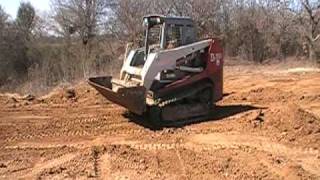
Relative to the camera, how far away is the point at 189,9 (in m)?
29.6

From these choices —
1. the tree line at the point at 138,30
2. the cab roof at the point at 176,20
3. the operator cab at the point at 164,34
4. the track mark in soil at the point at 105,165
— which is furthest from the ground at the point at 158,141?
the tree line at the point at 138,30

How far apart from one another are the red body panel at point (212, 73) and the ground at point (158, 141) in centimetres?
63

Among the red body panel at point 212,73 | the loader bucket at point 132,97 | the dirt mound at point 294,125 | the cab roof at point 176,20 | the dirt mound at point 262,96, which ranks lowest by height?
the dirt mound at point 294,125

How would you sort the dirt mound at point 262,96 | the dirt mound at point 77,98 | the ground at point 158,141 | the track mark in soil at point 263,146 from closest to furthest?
the ground at point 158,141
the track mark in soil at point 263,146
the dirt mound at point 262,96
the dirt mound at point 77,98

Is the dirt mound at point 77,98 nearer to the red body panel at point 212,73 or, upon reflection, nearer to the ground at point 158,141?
the ground at point 158,141

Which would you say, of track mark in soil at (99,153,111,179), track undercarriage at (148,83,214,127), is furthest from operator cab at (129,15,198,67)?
track mark in soil at (99,153,111,179)

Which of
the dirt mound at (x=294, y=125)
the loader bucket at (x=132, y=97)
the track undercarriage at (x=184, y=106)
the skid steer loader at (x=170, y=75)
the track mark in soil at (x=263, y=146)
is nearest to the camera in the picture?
the track mark in soil at (x=263, y=146)

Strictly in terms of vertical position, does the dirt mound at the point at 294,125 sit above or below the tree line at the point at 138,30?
below

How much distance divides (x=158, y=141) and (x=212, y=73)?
2.75m

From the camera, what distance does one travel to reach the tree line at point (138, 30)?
27.4 metres

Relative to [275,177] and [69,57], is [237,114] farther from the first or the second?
[69,57]

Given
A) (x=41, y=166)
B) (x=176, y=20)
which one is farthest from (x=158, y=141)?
(x=176, y=20)

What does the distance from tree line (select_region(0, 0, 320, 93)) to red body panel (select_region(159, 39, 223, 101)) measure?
13.1m

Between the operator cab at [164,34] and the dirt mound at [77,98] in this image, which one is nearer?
the operator cab at [164,34]
